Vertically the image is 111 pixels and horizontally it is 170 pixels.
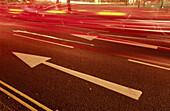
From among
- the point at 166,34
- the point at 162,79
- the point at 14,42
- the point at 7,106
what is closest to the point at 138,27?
the point at 166,34

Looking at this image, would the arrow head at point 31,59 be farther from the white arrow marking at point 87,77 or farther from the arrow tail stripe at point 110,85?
the arrow tail stripe at point 110,85

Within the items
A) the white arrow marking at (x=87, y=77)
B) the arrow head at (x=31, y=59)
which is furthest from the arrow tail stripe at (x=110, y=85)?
the arrow head at (x=31, y=59)

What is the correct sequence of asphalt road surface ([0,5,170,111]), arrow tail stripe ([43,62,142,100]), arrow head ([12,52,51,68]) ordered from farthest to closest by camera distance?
arrow head ([12,52,51,68]) < arrow tail stripe ([43,62,142,100]) < asphalt road surface ([0,5,170,111])

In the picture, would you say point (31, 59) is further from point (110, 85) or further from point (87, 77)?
point (110, 85)

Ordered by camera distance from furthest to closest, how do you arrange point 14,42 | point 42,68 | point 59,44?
point 14,42, point 59,44, point 42,68

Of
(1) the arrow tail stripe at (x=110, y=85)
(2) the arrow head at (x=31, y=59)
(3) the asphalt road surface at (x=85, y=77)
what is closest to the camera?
(3) the asphalt road surface at (x=85, y=77)

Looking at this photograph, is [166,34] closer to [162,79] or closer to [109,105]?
[162,79]

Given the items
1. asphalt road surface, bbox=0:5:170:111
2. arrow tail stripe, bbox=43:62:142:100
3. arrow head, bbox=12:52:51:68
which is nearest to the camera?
asphalt road surface, bbox=0:5:170:111

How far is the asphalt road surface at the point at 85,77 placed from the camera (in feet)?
10.8

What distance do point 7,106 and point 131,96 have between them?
3.24 metres

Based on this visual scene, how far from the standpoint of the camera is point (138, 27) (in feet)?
35.6

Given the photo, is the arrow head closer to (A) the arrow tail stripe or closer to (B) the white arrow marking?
(B) the white arrow marking

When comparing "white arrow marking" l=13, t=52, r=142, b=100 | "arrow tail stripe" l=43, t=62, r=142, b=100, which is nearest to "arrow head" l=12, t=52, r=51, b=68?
"white arrow marking" l=13, t=52, r=142, b=100

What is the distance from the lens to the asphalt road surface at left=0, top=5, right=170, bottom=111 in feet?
10.8
